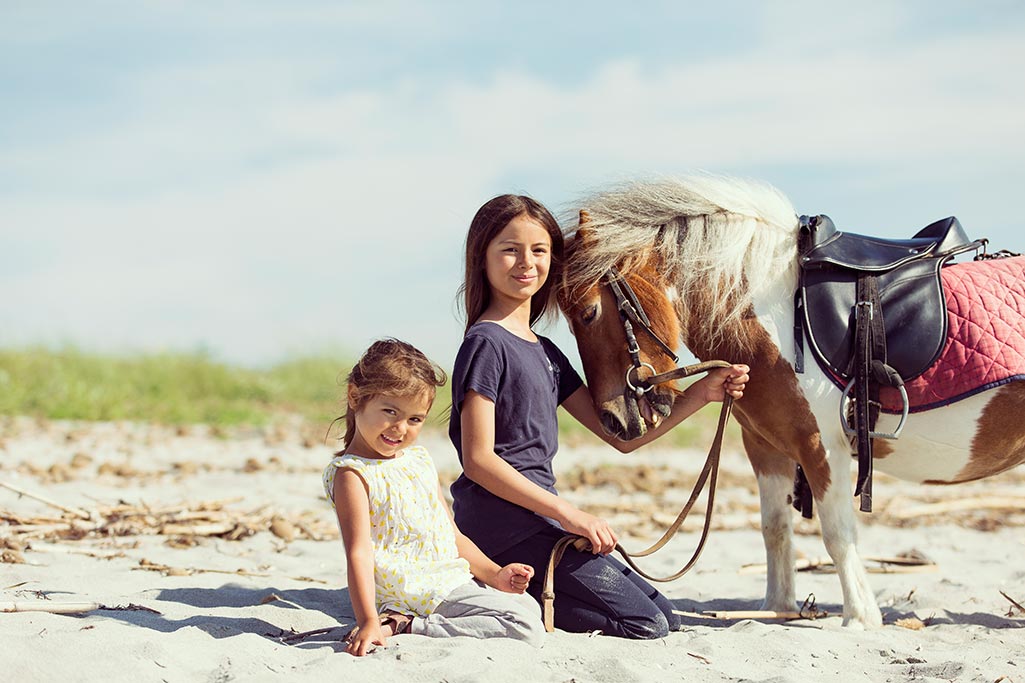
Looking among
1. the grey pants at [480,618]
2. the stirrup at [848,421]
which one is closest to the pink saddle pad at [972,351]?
the stirrup at [848,421]

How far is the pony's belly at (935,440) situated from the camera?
388 centimetres

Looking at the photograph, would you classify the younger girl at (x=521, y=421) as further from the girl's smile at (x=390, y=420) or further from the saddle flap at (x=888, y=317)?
the saddle flap at (x=888, y=317)

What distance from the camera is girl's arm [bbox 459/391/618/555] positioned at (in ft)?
11.5

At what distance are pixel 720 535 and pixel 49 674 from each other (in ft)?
16.6

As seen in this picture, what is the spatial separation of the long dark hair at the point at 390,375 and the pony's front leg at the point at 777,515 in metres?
1.76

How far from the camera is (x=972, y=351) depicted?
3.84m

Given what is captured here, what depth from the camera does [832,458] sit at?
3910 millimetres

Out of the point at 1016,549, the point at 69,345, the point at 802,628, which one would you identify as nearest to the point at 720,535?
the point at 1016,549

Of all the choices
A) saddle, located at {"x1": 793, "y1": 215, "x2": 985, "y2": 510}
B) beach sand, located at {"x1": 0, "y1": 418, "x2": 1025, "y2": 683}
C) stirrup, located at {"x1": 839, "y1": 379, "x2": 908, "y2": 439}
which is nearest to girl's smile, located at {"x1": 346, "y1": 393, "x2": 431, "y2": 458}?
beach sand, located at {"x1": 0, "y1": 418, "x2": 1025, "y2": 683}

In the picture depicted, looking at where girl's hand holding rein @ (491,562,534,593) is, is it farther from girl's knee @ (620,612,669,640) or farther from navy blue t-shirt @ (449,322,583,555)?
girl's knee @ (620,612,669,640)

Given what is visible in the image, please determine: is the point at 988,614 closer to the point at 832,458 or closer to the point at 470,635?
the point at 832,458

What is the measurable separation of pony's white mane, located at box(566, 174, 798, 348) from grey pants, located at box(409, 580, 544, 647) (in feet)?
4.17

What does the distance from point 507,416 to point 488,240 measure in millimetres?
696

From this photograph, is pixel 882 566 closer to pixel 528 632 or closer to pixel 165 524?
pixel 528 632
